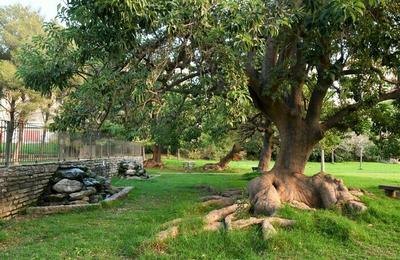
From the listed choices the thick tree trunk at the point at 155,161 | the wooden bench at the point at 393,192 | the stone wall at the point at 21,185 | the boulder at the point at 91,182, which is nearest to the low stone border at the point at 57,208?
the stone wall at the point at 21,185

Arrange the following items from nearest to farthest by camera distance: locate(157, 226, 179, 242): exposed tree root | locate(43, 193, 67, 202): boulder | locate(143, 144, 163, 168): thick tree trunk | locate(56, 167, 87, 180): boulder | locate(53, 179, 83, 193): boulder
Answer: locate(157, 226, 179, 242): exposed tree root
locate(43, 193, 67, 202): boulder
locate(53, 179, 83, 193): boulder
locate(56, 167, 87, 180): boulder
locate(143, 144, 163, 168): thick tree trunk

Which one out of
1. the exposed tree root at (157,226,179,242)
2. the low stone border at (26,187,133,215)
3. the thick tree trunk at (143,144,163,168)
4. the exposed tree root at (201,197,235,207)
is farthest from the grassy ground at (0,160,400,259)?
the thick tree trunk at (143,144,163,168)

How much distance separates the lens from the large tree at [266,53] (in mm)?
6051

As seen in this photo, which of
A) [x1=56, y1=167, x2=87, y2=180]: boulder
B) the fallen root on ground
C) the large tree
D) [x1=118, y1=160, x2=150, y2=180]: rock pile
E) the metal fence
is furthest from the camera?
[x1=118, y1=160, x2=150, y2=180]: rock pile

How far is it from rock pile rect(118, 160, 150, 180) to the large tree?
1296cm

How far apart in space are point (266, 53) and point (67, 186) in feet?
23.6

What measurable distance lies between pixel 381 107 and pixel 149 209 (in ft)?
28.1

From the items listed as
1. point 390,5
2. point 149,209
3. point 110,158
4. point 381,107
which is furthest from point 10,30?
point 390,5

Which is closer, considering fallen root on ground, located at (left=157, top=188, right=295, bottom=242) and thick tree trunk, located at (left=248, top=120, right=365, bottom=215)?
fallen root on ground, located at (left=157, top=188, right=295, bottom=242)

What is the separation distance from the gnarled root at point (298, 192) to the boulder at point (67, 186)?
18.1ft

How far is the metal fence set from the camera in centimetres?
1117

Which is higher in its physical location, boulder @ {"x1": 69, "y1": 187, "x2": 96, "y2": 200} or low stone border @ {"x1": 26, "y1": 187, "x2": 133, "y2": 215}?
boulder @ {"x1": 69, "y1": 187, "x2": 96, "y2": 200}

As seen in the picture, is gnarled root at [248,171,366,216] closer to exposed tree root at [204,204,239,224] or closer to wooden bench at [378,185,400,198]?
exposed tree root at [204,204,239,224]

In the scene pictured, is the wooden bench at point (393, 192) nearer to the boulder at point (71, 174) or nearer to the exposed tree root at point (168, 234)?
the exposed tree root at point (168, 234)
